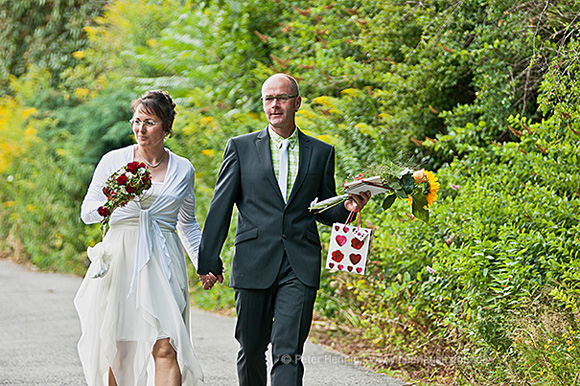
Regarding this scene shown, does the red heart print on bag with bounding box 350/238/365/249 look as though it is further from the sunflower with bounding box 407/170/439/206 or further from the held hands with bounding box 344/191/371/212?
the sunflower with bounding box 407/170/439/206

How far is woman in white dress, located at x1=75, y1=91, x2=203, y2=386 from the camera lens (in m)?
5.03

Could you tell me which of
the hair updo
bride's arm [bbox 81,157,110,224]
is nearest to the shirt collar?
the hair updo

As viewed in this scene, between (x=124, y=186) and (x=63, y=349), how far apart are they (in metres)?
3.85

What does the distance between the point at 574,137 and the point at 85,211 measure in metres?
3.99

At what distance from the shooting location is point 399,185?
4629 mm

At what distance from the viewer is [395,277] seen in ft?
25.3

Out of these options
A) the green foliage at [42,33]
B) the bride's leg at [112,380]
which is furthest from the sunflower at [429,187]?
the green foliage at [42,33]

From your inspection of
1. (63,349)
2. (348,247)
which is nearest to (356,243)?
(348,247)

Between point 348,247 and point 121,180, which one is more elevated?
point 121,180

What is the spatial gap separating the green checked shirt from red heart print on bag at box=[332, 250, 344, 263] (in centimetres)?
48

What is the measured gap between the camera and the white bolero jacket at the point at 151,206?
5121 millimetres

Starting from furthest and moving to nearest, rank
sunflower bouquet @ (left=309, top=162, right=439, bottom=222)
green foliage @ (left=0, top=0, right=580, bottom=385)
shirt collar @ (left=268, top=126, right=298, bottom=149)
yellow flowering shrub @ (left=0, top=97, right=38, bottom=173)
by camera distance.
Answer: yellow flowering shrub @ (left=0, top=97, right=38, bottom=173) → green foliage @ (left=0, top=0, right=580, bottom=385) → shirt collar @ (left=268, top=126, right=298, bottom=149) → sunflower bouquet @ (left=309, top=162, right=439, bottom=222)

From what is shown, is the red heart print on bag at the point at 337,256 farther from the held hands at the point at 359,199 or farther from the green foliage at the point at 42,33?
the green foliage at the point at 42,33

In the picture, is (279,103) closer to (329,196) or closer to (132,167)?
(329,196)
